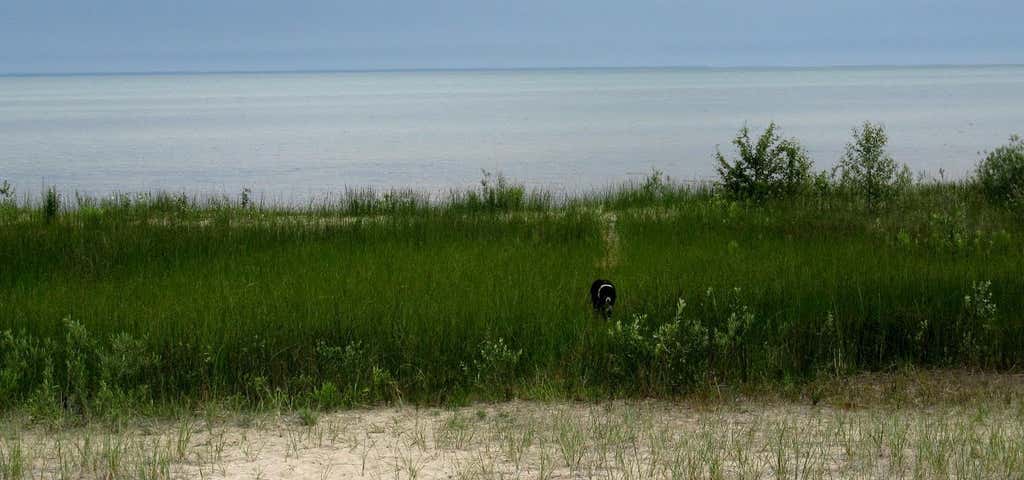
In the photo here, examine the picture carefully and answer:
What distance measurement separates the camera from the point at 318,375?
30.2ft

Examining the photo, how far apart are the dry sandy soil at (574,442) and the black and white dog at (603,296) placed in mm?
1260

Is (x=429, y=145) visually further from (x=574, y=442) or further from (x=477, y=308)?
(x=574, y=442)

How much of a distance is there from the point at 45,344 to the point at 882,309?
7.72m

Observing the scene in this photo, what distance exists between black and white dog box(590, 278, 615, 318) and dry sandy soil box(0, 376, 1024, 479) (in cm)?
126

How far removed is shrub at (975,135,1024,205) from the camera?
19.6m

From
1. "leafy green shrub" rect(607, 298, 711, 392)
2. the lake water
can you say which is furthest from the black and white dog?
the lake water

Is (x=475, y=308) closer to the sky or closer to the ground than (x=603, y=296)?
closer to the ground

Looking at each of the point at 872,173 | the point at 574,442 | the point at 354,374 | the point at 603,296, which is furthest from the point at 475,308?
the point at 872,173

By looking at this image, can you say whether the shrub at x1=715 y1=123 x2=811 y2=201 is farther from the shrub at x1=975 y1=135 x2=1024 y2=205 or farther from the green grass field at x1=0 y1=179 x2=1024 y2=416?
the shrub at x1=975 y1=135 x2=1024 y2=205

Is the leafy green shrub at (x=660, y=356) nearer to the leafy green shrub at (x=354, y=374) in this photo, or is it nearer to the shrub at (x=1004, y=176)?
the leafy green shrub at (x=354, y=374)

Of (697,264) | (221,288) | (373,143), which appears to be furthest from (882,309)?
(373,143)

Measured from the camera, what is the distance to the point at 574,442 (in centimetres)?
724

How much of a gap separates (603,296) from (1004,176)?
13112mm

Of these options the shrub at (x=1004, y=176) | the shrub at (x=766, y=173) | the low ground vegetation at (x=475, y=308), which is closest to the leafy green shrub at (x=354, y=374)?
the low ground vegetation at (x=475, y=308)
